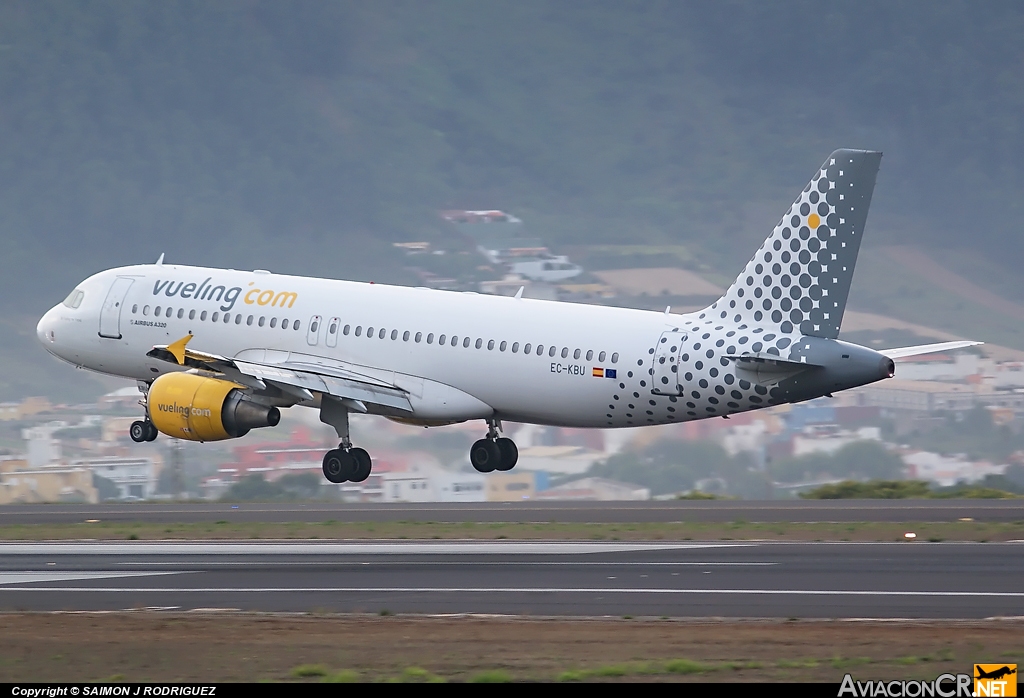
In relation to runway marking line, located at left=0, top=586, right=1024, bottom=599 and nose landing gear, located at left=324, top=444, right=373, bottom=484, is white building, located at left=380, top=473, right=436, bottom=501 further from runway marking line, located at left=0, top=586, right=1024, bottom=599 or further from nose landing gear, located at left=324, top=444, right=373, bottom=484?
runway marking line, located at left=0, top=586, right=1024, bottom=599

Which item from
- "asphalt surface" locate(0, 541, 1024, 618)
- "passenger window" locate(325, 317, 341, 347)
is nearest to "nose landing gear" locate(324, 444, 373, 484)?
"passenger window" locate(325, 317, 341, 347)

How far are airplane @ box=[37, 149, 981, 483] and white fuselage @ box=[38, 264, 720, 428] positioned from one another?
50mm

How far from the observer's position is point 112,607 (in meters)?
23.8

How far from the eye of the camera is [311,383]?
135 feet

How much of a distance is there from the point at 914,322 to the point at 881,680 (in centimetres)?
16456

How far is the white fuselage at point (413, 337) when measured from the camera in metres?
37.7

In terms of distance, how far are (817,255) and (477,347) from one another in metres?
9.27

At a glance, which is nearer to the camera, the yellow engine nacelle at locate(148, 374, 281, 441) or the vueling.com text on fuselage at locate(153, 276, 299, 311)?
the yellow engine nacelle at locate(148, 374, 281, 441)

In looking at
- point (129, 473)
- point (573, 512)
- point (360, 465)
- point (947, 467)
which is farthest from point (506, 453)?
point (947, 467)

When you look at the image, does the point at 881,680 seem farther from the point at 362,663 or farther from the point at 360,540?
the point at 360,540

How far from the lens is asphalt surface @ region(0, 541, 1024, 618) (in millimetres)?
23203

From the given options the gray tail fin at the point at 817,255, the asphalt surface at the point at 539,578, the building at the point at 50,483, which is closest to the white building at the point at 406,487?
the building at the point at 50,483

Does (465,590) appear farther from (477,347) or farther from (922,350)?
(922,350)

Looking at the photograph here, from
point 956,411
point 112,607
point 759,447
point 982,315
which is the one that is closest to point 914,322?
point 982,315
